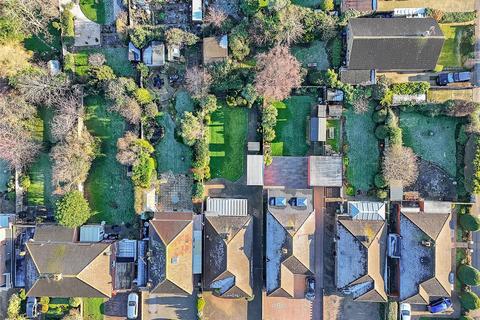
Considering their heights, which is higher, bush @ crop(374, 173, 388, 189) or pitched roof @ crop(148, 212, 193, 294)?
bush @ crop(374, 173, 388, 189)

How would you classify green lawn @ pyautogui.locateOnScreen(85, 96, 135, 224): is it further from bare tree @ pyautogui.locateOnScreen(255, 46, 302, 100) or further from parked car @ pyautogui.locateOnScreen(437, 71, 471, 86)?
parked car @ pyautogui.locateOnScreen(437, 71, 471, 86)

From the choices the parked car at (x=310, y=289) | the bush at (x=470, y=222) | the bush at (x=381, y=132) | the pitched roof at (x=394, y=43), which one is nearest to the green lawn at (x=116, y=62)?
the pitched roof at (x=394, y=43)

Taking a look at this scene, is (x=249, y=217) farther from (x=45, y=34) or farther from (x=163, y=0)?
(x=45, y=34)

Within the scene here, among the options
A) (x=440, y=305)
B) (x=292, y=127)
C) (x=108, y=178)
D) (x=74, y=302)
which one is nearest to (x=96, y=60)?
(x=108, y=178)

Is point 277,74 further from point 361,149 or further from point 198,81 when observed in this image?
point 361,149

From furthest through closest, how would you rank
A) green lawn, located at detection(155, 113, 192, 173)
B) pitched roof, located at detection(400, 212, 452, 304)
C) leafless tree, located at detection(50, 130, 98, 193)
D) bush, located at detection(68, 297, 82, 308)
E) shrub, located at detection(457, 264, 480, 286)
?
green lawn, located at detection(155, 113, 192, 173)
bush, located at detection(68, 297, 82, 308)
leafless tree, located at detection(50, 130, 98, 193)
shrub, located at detection(457, 264, 480, 286)
pitched roof, located at detection(400, 212, 452, 304)

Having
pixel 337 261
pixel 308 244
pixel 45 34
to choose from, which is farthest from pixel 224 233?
pixel 45 34

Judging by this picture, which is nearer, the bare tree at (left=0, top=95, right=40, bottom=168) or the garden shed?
the bare tree at (left=0, top=95, right=40, bottom=168)

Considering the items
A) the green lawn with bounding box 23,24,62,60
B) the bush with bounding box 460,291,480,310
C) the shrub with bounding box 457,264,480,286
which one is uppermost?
the green lawn with bounding box 23,24,62,60

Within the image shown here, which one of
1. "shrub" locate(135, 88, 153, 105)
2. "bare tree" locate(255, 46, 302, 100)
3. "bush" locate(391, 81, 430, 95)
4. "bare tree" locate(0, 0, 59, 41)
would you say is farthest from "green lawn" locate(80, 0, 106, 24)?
"bush" locate(391, 81, 430, 95)
